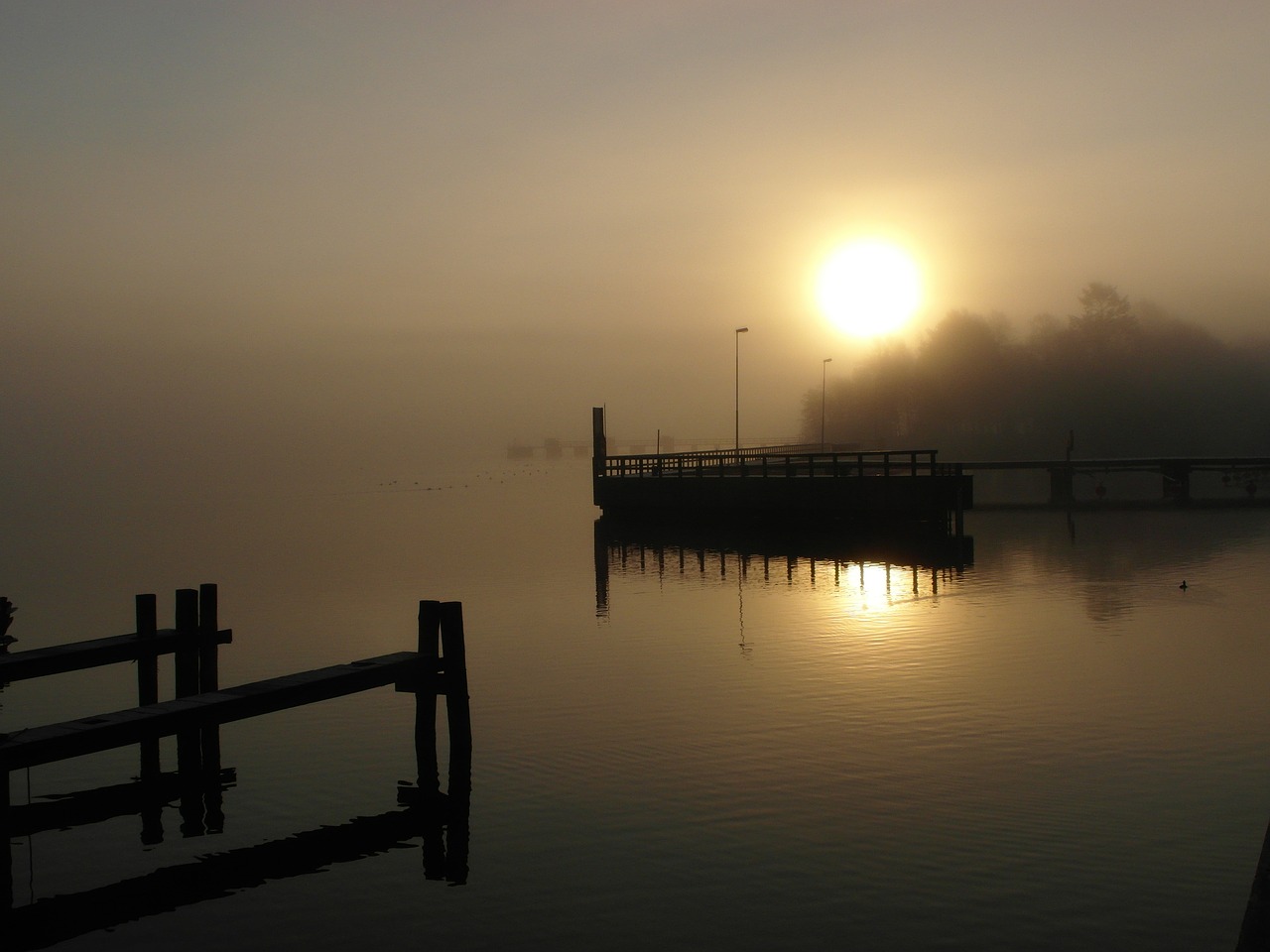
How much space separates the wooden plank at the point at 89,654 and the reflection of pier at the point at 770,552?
37.6 feet

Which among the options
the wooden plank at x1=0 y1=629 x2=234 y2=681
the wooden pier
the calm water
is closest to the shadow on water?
the calm water

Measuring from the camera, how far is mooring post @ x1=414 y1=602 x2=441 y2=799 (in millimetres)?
11289

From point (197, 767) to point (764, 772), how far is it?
5.65 m

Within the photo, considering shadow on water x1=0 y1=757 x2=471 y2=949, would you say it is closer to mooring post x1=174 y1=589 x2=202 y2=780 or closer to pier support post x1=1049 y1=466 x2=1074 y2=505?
mooring post x1=174 y1=589 x2=202 y2=780

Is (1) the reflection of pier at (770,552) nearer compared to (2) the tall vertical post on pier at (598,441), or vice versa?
(1) the reflection of pier at (770,552)

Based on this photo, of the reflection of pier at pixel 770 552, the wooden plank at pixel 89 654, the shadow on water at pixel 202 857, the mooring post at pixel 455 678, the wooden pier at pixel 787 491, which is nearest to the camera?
the shadow on water at pixel 202 857

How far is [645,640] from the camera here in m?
19.7

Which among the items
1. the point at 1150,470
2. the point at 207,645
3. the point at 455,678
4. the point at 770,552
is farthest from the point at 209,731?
the point at 1150,470

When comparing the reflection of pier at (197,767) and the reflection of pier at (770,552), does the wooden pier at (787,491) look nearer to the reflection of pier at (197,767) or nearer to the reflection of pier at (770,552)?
the reflection of pier at (770,552)

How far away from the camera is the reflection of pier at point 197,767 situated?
845 cm

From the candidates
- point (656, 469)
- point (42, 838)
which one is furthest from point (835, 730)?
point (656, 469)

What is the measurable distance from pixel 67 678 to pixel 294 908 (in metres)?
11.3

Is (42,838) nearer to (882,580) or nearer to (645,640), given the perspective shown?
(645,640)

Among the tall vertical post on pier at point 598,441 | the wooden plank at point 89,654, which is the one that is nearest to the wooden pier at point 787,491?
the tall vertical post on pier at point 598,441
